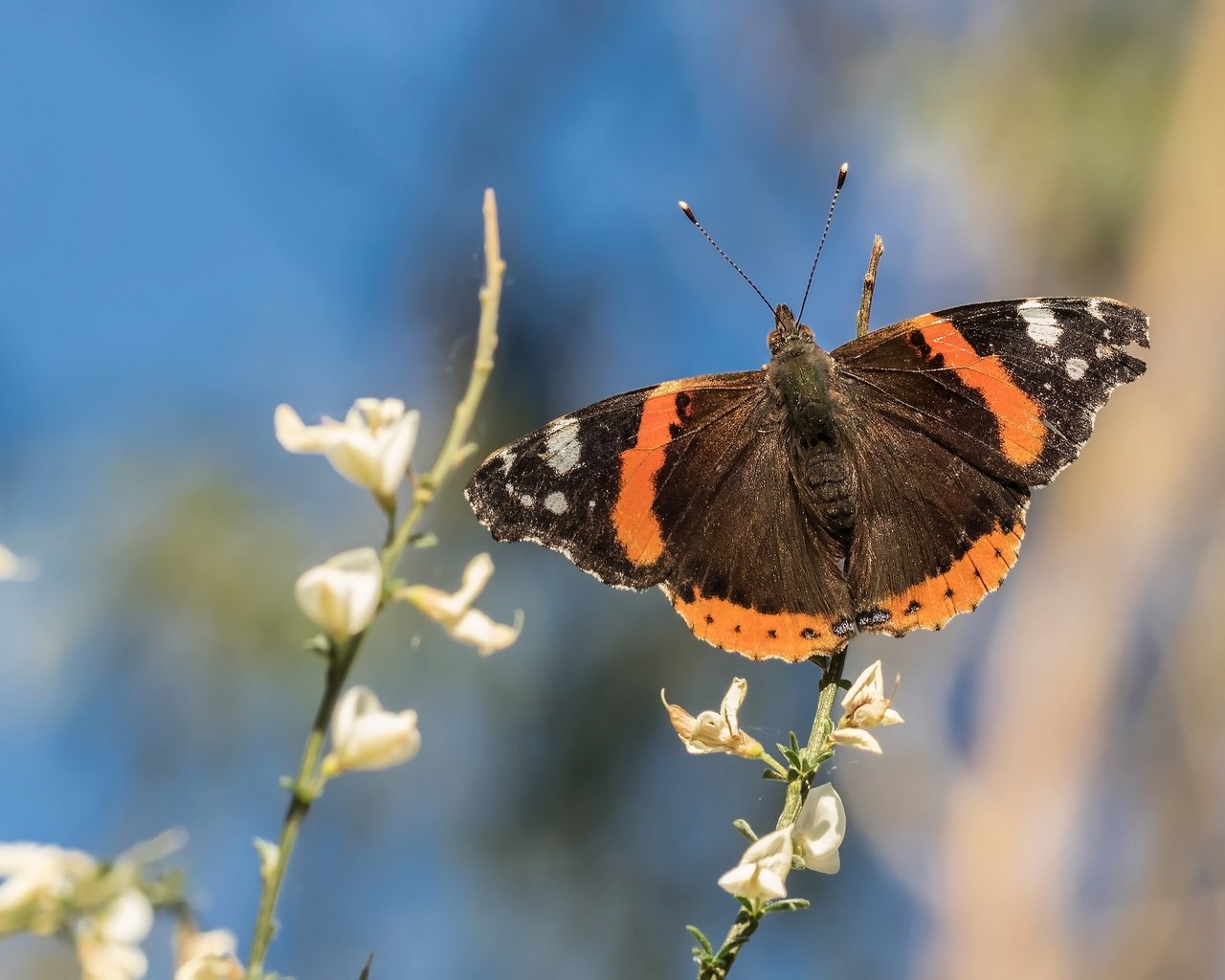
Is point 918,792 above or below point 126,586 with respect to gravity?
above

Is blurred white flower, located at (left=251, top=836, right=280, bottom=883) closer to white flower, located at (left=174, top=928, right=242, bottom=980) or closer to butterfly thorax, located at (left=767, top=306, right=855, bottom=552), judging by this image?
white flower, located at (left=174, top=928, right=242, bottom=980)

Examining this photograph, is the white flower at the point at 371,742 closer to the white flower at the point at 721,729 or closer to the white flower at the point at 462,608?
the white flower at the point at 462,608

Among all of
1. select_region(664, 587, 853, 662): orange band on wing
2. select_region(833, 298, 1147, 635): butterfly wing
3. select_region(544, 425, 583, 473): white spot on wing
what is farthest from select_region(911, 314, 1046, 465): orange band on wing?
select_region(544, 425, 583, 473): white spot on wing

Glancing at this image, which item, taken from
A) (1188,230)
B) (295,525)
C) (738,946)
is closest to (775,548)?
(738,946)

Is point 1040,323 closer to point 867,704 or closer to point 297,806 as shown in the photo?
point 867,704

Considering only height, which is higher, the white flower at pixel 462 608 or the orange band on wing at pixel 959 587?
the orange band on wing at pixel 959 587

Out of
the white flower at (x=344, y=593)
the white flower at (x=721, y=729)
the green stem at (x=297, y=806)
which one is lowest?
the green stem at (x=297, y=806)

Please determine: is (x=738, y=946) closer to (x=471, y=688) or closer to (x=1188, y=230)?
(x=471, y=688)

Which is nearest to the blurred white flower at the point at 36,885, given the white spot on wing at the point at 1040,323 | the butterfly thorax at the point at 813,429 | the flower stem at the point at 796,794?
the flower stem at the point at 796,794
